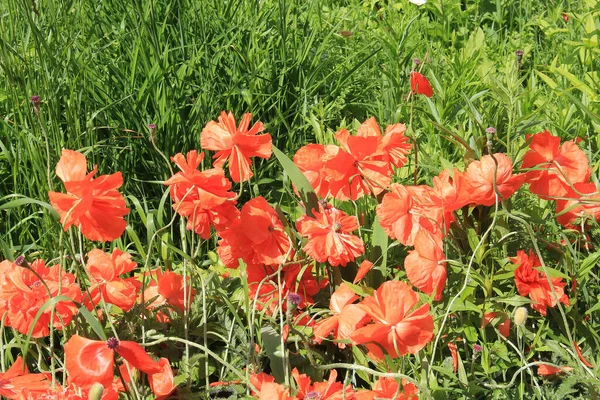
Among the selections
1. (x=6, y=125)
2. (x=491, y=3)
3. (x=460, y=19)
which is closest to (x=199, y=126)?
(x=6, y=125)

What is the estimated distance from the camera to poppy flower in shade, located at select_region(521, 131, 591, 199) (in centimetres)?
161

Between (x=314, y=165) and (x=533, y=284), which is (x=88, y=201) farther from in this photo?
(x=533, y=284)

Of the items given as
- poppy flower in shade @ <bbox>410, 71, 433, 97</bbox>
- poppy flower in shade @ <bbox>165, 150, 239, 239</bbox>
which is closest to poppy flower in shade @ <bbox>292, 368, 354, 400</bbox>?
poppy flower in shade @ <bbox>165, 150, 239, 239</bbox>

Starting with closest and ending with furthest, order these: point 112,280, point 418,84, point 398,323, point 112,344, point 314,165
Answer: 1. point 112,344
2. point 398,323
3. point 112,280
4. point 314,165
5. point 418,84

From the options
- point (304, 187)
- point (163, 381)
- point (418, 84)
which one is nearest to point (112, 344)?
point (163, 381)

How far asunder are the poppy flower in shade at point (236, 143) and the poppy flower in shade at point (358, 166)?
0.13 m

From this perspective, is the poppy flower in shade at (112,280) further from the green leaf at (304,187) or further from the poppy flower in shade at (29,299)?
the green leaf at (304,187)

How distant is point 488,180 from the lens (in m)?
1.47

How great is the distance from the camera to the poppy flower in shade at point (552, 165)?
1.61m

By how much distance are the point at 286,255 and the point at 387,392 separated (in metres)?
0.32

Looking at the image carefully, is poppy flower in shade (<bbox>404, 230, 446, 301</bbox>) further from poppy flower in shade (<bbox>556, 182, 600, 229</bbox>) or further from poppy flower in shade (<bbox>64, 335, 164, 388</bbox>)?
poppy flower in shade (<bbox>64, 335, 164, 388</bbox>)

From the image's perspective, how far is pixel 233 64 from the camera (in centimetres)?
258

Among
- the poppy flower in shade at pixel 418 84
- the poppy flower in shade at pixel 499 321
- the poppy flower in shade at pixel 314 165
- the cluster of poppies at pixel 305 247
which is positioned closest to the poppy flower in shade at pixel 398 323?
the cluster of poppies at pixel 305 247

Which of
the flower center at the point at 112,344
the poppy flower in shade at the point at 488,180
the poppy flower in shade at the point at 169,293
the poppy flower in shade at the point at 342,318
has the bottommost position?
the poppy flower in shade at the point at 169,293
